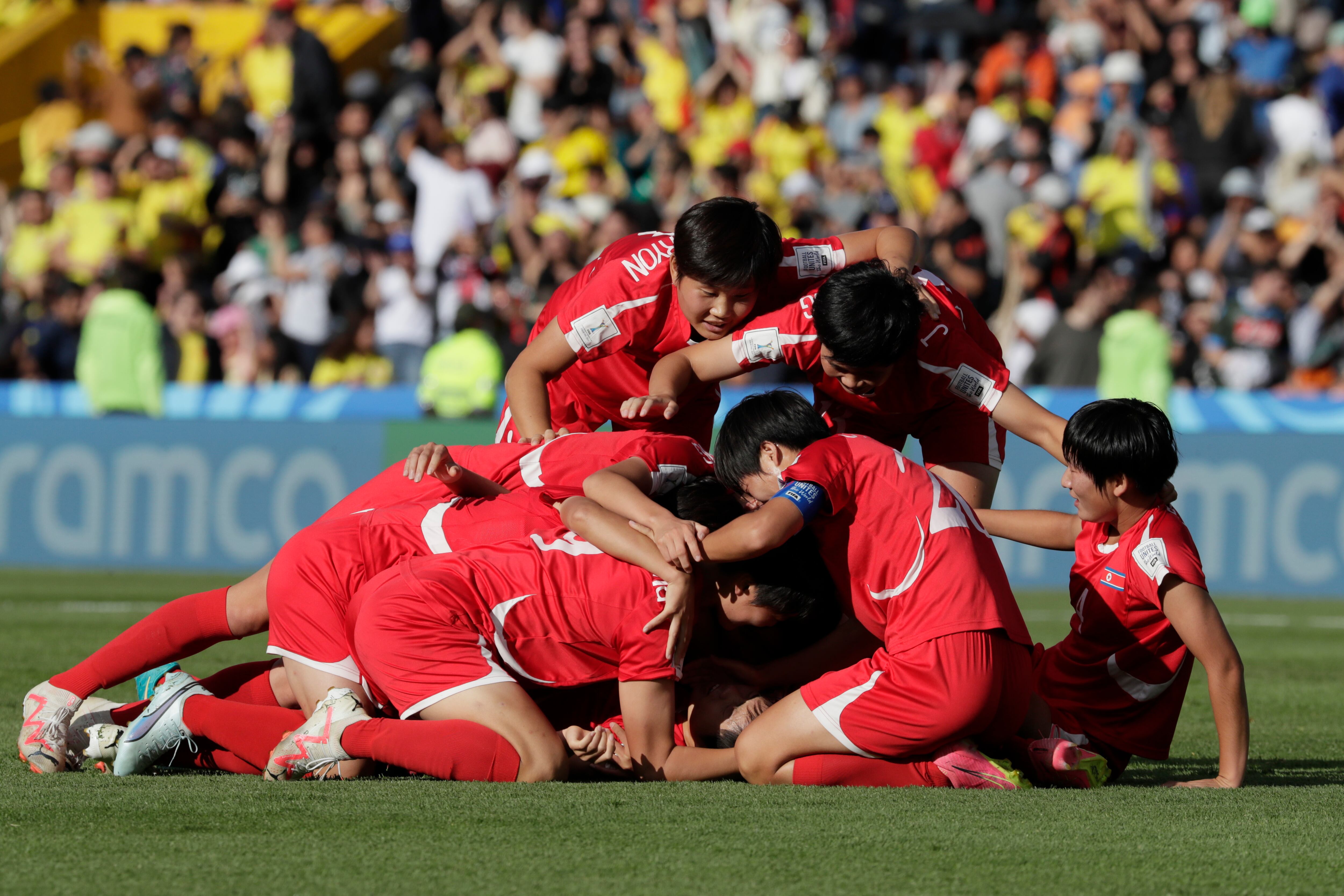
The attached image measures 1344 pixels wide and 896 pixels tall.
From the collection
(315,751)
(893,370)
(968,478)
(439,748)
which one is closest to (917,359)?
(893,370)

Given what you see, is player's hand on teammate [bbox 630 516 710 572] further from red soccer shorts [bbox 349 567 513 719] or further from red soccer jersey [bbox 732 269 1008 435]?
red soccer jersey [bbox 732 269 1008 435]

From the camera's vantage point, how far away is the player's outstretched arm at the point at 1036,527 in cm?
531

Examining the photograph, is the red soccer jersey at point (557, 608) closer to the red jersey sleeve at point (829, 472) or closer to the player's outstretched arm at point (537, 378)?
the red jersey sleeve at point (829, 472)

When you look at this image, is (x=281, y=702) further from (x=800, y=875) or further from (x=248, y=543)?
(x=248, y=543)

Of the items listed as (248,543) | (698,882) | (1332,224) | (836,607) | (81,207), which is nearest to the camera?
(698,882)

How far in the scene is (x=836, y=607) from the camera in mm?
5199

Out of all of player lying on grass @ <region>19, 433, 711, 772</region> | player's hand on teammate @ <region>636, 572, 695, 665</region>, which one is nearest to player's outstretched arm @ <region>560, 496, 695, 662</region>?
player's hand on teammate @ <region>636, 572, 695, 665</region>

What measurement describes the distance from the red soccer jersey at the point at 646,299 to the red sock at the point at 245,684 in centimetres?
154

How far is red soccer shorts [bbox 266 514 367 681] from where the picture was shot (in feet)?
16.5

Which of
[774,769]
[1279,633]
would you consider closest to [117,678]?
[774,769]

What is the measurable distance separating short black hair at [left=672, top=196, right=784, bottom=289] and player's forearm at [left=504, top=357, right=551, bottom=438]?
86 cm

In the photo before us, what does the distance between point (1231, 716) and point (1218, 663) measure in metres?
0.16

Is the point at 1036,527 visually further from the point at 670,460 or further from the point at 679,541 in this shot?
the point at 679,541

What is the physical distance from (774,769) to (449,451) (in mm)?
1569
